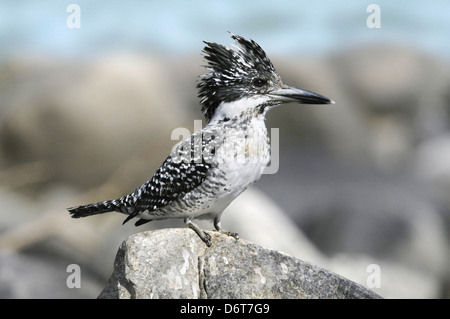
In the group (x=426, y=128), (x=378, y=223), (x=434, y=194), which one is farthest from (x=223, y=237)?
(x=426, y=128)

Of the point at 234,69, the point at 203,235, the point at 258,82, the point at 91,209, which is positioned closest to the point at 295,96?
the point at 258,82

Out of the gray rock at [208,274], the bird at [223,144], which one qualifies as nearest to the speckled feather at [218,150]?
the bird at [223,144]

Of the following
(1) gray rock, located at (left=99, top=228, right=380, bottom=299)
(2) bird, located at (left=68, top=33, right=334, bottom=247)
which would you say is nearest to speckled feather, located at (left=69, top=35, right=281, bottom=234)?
(2) bird, located at (left=68, top=33, right=334, bottom=247)

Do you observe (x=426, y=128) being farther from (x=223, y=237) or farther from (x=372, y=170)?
(x=223, y=237)

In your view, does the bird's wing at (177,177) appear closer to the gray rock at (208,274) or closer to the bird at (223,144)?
the bird at (223,144)

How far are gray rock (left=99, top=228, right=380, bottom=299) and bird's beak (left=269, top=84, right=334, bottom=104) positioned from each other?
1084 mm

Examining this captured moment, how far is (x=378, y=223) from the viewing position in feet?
31.9

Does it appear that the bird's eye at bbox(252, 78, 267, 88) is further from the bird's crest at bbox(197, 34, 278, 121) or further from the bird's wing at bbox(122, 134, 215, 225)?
the bird's wing at bbox(122, 134, 215, 225)

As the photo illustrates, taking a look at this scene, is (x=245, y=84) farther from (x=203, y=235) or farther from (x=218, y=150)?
(x=203, y=235)

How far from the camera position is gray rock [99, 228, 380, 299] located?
389 cm

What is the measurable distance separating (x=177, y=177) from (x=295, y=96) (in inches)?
40.2

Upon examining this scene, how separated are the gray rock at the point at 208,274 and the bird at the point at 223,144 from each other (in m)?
0.20

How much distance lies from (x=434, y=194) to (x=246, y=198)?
592 centimetres

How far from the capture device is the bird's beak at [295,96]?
4.26m
